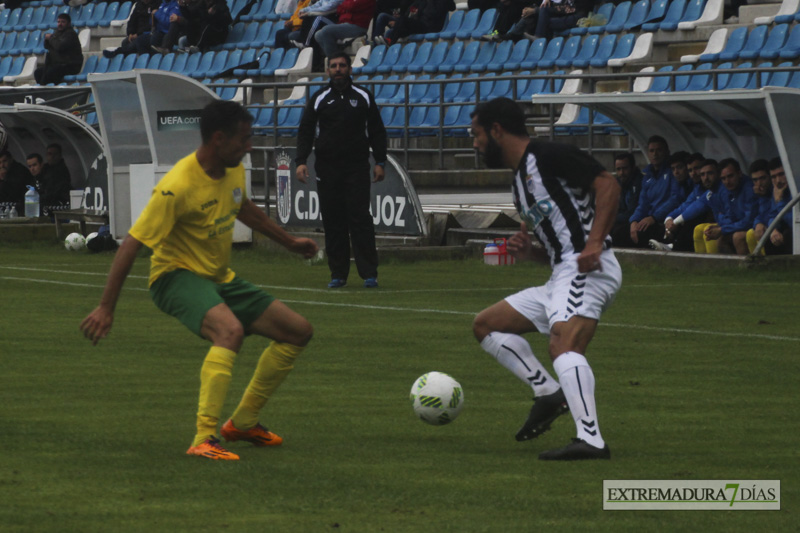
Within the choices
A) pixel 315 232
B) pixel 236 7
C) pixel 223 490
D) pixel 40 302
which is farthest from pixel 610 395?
pixel 236 7

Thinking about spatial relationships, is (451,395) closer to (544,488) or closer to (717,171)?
(544,488)

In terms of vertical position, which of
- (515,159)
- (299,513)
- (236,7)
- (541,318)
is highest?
(236,7)

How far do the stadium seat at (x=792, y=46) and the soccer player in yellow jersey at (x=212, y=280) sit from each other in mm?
13794

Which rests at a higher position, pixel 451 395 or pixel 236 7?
pixel 236 7

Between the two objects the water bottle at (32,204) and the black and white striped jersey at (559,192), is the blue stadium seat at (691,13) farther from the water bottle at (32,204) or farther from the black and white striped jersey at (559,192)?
the black and white striped jersey at (559,192)

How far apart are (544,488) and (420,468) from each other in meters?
0.65

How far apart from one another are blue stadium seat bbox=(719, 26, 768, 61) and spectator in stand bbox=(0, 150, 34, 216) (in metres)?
11.1

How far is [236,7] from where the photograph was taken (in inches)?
1293

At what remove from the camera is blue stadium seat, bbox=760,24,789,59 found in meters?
19.8

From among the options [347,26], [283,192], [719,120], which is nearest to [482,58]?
[347,26]

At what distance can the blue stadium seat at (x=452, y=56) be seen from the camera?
24603 mm

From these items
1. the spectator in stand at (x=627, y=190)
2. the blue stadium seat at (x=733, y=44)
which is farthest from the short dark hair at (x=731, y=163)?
the blue stadium seat at (x=733, y=44)

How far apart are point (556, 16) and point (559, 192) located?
1770 cm

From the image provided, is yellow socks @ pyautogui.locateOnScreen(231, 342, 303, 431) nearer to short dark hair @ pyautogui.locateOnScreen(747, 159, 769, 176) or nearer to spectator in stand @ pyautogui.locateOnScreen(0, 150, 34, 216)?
short dark hair @ pyautogui.locateOnScreen(747, 159, 769, 176)
